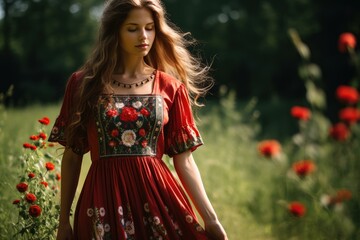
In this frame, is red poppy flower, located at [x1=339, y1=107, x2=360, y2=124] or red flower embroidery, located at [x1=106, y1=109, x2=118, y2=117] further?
red flower embroidery, located at [x1=106, y1=109, x2=118, y2=117]

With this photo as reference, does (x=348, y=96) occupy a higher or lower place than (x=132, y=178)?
higher

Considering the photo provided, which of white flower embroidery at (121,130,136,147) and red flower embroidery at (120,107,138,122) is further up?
red flower embroidery at (120,107,138,122)

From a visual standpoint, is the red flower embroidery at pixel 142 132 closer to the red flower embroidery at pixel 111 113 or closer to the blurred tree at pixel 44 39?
the red flower embroidery at pixel 111 113

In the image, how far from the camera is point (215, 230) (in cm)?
221

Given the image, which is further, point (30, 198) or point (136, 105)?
point (30, 198)

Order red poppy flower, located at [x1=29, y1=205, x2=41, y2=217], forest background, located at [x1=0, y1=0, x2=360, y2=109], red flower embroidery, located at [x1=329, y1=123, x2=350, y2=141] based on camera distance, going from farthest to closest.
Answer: forest background, located at [x1=0, y1=0, x2=360, y2=109], red poppy flower, located at [x1=29, y1=205, x2=41, y2=217], red flower embroidery, located at [x1=329, y1=123, x2=350, y2=141]

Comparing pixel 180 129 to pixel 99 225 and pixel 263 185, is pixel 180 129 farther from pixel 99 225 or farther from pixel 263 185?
pixel 263 185

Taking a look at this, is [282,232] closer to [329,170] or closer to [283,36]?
[329,170]

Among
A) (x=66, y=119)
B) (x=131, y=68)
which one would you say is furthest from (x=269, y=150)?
(x=66, y=119)

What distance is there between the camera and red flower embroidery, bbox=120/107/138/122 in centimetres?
224

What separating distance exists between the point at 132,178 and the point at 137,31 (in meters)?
0.67

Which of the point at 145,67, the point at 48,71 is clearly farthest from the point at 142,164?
the point at 48,71

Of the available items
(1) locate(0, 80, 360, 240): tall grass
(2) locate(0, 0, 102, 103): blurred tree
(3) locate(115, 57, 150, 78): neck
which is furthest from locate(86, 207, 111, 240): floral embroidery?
(2) locate(0, 0, 102, 103): blurred tree

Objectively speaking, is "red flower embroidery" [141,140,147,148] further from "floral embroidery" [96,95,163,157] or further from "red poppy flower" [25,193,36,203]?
"red poppy flower" [25,193,36,203]
